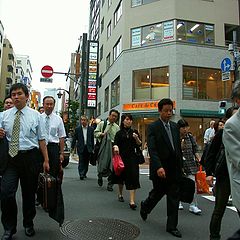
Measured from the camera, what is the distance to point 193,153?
19.6 ft

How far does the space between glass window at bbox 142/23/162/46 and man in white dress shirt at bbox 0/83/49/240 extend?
66.1 ft

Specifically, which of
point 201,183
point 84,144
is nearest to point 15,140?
point 201,183

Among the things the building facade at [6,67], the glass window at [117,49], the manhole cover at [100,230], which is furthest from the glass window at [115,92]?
the building facade at [6,67]

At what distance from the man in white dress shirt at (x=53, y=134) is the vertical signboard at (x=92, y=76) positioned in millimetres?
20711

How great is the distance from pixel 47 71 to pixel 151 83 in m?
7.30

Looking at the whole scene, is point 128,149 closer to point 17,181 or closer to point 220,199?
point 220,199

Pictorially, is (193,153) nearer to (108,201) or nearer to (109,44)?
(108,201)

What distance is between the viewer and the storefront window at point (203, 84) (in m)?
22.5

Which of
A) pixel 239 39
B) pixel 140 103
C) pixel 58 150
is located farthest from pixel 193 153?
pixel 239 39

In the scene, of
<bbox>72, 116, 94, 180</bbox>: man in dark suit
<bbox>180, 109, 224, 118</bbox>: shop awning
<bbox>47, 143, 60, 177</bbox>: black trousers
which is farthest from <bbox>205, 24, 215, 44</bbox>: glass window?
<bbox>47, 143, 60, 177</bbox>: black trousers

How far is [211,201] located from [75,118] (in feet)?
86.0

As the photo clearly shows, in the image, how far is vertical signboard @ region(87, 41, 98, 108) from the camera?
26625 mm

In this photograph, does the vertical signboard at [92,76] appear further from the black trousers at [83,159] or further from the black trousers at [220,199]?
the black trousers at [220,199]

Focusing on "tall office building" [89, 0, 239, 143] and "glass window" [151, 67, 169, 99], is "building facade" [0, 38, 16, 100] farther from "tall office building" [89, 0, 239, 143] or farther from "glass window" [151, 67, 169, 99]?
"glass window" [151, 67, 169, 99]
